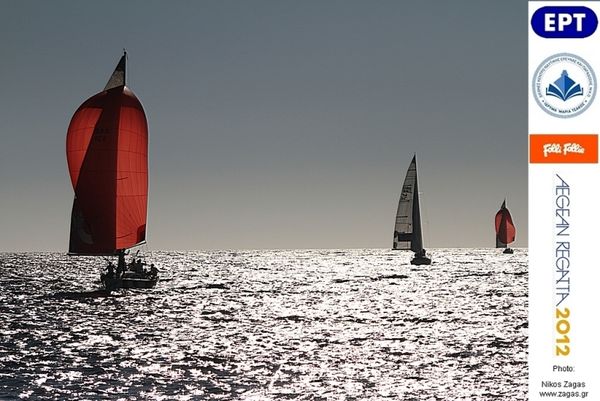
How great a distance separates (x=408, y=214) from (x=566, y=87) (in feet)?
297

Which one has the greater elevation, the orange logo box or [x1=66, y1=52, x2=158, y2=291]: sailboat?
[x1=66, y1=52, x2=158, y2=291]: sailboat

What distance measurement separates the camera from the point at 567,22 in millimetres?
10359

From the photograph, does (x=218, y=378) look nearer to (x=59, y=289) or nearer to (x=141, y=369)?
(x=141, y=369)

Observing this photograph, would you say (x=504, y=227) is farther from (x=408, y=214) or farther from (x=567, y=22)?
(x=567, y=22)

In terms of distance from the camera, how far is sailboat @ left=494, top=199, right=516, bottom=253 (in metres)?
173

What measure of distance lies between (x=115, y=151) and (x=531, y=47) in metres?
54.4

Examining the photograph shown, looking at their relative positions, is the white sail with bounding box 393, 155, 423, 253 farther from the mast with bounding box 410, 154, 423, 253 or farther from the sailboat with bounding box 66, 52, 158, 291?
the sailboat with bounding box 66, 52, 158, 291

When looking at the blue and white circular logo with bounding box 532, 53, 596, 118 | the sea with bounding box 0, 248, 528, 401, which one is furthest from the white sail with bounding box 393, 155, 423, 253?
the blue and white circular logo with bounding box 532, 53, 596, 118

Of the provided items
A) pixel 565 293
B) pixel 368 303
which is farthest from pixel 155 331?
pixel 565 293

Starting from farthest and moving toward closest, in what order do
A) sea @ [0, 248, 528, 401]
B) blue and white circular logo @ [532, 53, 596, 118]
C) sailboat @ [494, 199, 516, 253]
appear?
sailboat @ [494, 199, 516, 253] < sea @ [0, 248, 528, 401] < blue and white circular logo @ [532, 53, 596, 118]

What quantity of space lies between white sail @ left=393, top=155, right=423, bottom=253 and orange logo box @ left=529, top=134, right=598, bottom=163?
290 feet

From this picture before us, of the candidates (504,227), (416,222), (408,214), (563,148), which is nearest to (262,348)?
(563,148)

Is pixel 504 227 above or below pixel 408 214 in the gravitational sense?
above

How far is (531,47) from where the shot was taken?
10.5 meters
